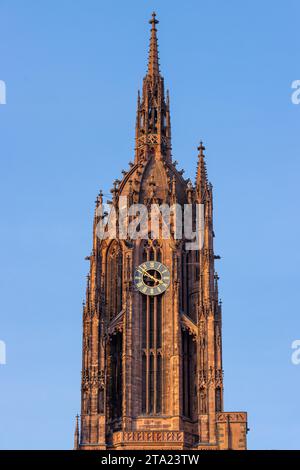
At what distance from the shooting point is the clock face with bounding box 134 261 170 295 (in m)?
131

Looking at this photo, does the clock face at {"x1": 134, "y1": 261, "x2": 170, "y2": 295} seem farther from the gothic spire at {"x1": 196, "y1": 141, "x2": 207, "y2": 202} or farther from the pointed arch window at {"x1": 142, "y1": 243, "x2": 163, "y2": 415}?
the gothic spire at {"x1": 196, "y1": 141, "x2": 207, "y2": 202}

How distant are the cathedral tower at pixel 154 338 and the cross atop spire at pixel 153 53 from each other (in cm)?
1123

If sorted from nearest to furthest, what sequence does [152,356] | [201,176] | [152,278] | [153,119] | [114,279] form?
[152,356]
[152,278]
[114,279]
[201,176]
[153,119]

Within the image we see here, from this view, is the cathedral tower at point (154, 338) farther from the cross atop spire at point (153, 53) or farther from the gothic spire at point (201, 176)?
the cross atop spire at point (153, 53)

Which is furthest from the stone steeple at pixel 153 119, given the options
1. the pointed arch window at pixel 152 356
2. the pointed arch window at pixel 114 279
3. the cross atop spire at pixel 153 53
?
the pointed arch window at pixel 152 356

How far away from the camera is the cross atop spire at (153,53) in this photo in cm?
14488

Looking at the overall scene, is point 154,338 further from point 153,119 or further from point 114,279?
point 153,119

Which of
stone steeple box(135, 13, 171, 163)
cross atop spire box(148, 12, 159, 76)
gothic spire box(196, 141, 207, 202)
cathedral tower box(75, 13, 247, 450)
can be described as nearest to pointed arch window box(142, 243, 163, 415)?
cathedral tower box(75, 13, 247, 450)

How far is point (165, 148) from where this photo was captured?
462 ft

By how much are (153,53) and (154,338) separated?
28600mm

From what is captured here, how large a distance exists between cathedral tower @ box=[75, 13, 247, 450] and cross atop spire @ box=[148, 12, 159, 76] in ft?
36.8

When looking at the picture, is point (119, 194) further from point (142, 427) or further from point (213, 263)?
point (142, 427)

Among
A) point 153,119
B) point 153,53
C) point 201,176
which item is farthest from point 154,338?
point 153,53

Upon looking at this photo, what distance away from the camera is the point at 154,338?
427ft
